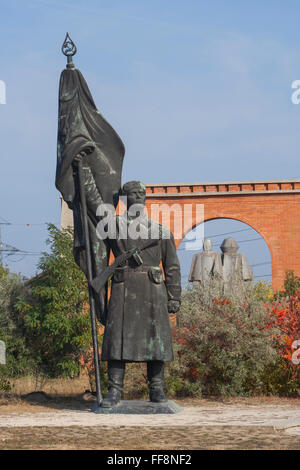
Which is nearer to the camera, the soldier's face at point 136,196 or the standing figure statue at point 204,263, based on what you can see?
the soldier's face at point 136,196

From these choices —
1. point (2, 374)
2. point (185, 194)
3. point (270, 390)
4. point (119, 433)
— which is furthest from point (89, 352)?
point (185, 194)

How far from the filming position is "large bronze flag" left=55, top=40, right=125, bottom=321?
7.87m

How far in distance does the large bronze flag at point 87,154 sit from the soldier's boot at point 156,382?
0.95 meters

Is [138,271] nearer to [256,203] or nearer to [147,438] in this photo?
[147,438]

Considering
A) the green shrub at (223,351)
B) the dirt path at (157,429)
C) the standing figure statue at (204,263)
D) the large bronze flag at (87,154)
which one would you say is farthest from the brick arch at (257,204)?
the dirt path at (157,429)

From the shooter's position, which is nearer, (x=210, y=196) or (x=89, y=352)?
(x=89, y=352)

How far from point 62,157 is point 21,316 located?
599 centimetres

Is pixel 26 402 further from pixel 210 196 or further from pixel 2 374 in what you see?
pixel 210 196

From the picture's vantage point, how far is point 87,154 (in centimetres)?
798

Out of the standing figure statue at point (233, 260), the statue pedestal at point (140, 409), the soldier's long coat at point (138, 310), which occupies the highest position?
the standing figure statue at point (233, 260)

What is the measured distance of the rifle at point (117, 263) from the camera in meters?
7.48

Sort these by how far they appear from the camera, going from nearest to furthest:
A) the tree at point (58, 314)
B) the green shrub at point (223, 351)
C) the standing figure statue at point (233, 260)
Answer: the green shrub at point (223, 351) < the tree at point (58, 314) < the standing figure statue at point (233, 260)

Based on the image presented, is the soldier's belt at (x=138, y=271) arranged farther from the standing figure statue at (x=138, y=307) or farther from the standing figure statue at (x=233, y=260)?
the standing figure statue at (x=233, y=260)

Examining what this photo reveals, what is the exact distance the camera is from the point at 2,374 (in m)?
11.9
